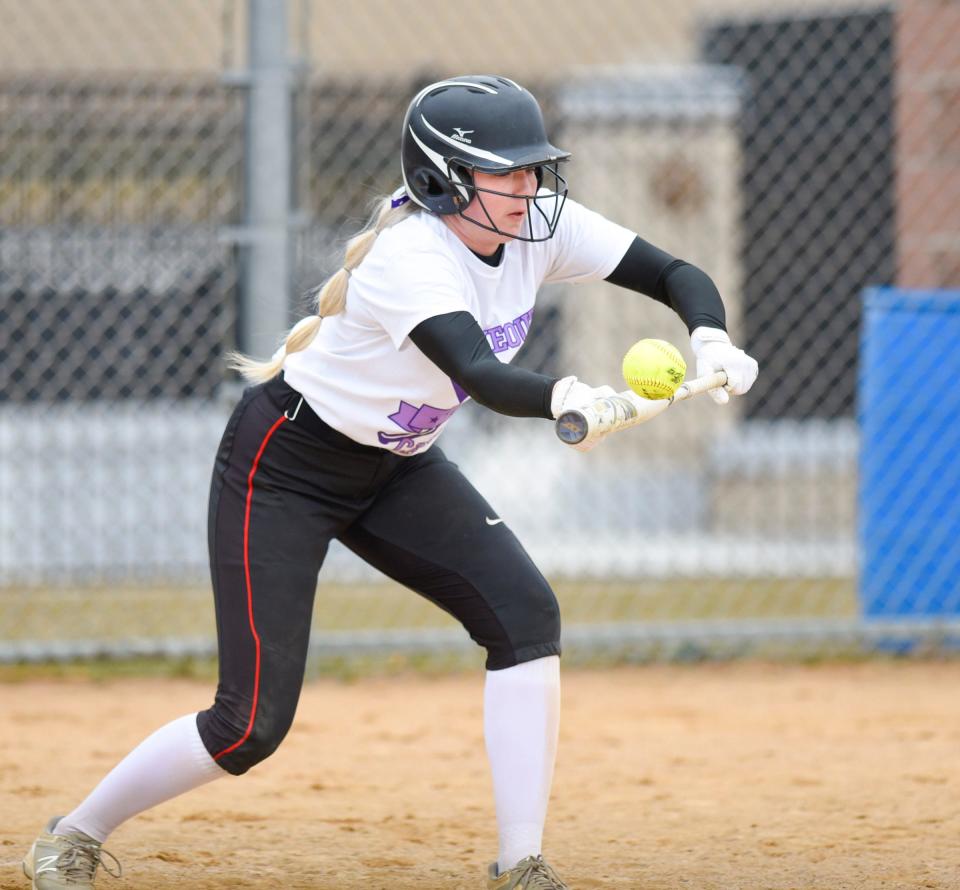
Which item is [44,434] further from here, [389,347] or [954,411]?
[389,347]

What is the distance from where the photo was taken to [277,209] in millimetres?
5777

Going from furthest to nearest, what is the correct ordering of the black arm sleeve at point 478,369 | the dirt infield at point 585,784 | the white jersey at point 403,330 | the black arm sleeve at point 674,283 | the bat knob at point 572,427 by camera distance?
the dirt infield at point 585,784, the black arm sleeve at point 674,283, the white jersey at point 403,330, the black arm sleeve at point 478,369, the bat knob at point 572,427

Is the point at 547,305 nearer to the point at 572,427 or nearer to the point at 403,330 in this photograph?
the point at 403,330

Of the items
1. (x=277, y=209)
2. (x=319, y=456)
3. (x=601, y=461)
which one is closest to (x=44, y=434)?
(x=277, y=209)

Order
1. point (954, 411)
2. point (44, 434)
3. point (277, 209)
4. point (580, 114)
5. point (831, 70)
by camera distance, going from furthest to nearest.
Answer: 1. point (831, 70)
2. point (580, 114)
3. point (44, 434)
4. point (954, 411)
5. point (277, 209)

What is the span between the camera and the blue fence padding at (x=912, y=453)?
6578 mm

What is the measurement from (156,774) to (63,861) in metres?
0.27

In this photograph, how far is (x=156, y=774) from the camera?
10.8 feet

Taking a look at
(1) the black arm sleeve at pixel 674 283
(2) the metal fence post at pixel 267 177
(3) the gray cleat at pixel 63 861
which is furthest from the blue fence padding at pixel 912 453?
(3) the gray cleat at pixel 63 861

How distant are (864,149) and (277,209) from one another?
5.61m

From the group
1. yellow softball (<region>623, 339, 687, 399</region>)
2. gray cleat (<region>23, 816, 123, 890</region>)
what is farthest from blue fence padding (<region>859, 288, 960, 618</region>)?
gray cleat (<region>23, 816, 123, 890</region>)

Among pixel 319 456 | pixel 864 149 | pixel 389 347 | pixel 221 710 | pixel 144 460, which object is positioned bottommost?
pixel 144 460

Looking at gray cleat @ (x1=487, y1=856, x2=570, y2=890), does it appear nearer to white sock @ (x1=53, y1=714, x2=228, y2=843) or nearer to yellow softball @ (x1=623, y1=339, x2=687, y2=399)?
white sock @ (x1=53, y1=714, x2=228, y2=843)

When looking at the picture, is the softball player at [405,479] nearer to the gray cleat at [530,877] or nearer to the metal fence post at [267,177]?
the gray cleat at [530,877]
